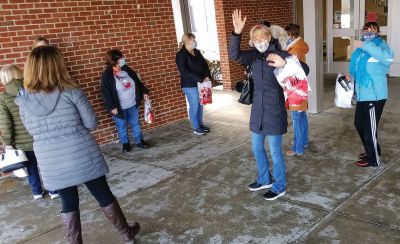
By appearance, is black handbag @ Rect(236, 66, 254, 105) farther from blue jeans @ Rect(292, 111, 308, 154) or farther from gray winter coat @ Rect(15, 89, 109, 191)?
gray winter coat @ Rect(15, 89, 109, 191)

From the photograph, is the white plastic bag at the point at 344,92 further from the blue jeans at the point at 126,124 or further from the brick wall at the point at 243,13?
the brick wall at the point at 243,13

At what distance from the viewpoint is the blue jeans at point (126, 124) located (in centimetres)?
583

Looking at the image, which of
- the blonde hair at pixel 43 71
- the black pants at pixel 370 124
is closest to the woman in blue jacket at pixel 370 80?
the black pants at pixel 370 124

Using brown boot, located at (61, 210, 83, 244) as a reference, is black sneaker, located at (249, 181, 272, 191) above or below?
below

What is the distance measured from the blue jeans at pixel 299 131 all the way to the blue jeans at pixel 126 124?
93.2 inches

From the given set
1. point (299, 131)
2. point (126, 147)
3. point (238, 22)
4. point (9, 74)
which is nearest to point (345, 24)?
point (299, 131)

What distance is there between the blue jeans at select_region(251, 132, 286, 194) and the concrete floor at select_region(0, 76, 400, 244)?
17 cm

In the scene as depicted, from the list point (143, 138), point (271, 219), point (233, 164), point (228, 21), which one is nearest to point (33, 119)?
point (271, 219)

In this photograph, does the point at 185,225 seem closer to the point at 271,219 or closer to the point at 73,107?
the point at 271,219

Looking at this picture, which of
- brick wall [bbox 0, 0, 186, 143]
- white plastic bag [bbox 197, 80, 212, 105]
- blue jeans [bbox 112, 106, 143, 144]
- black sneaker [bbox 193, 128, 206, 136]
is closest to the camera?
brick wall [bbox 0, 0, 186, 143]

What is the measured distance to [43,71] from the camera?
2742 mm

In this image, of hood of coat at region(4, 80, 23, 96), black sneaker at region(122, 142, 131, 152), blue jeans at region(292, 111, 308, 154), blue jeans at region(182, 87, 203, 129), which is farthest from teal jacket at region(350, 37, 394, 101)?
hood of coat at region(4, 80, 23, 96)

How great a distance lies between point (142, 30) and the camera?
661 cm

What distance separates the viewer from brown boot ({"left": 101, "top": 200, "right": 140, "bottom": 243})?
3.09m
